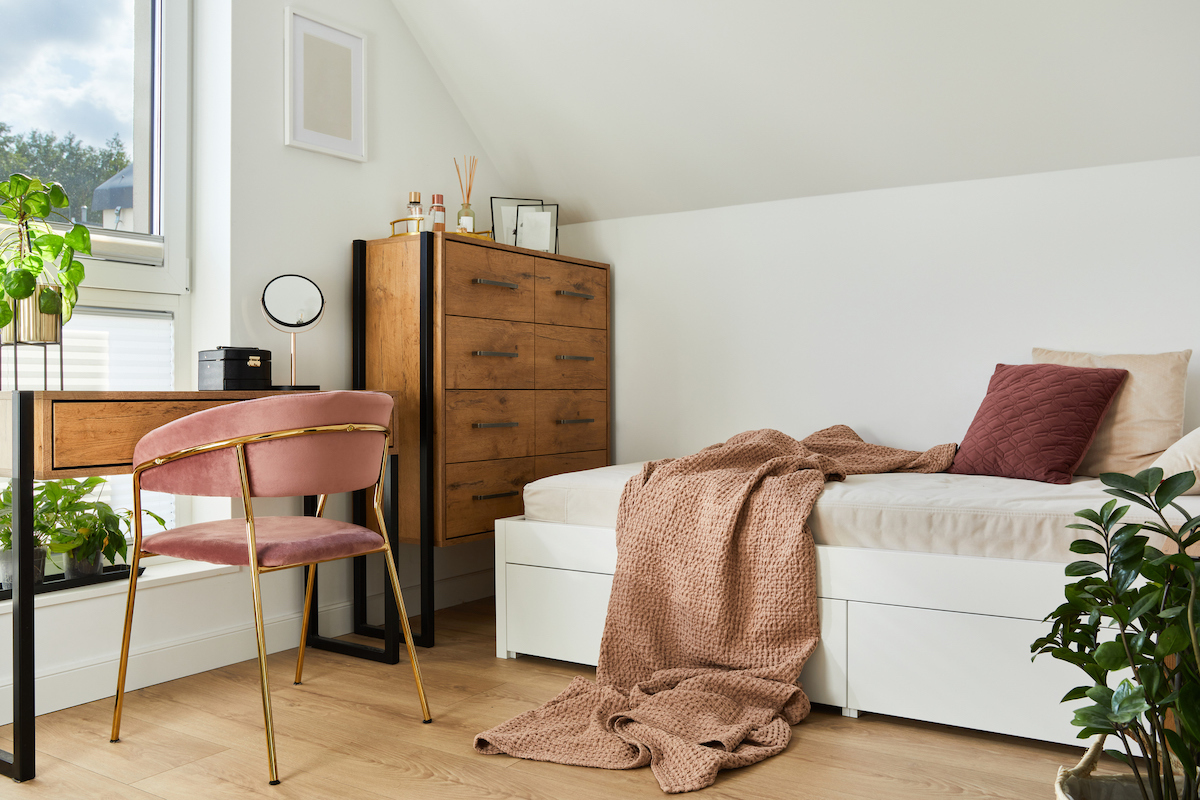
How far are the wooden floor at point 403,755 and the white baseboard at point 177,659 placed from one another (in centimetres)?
4

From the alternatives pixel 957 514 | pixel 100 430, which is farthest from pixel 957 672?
pixel 100 430

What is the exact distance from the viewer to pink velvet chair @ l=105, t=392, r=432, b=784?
6.10 feet

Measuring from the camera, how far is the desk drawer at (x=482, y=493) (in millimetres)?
2787

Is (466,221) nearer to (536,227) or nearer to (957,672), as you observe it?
(536,227)

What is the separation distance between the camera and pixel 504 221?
344 cm

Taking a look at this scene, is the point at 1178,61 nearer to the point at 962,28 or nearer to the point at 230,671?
the point at 962,28

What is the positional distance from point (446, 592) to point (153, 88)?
1899 millimetres

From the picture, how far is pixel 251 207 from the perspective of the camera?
2.69m

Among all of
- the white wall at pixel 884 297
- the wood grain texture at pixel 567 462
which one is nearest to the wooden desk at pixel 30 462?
the wood grain texture at pixel 567 462

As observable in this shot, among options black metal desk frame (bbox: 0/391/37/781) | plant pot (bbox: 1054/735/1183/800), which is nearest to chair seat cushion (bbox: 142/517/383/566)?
black metal desk frame (bbox: 0/391/37/781)

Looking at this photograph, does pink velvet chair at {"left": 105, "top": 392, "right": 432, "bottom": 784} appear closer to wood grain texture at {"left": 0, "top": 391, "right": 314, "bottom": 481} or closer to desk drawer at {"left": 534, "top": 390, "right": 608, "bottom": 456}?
wood grain texture at {"left": 0, "top": 391, "right": 314, "bottom": 481}

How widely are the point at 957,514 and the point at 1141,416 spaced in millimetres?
839

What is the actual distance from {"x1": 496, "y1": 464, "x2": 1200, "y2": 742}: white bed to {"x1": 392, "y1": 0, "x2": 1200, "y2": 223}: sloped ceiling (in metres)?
1.09

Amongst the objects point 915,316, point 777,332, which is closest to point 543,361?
point 777,332
